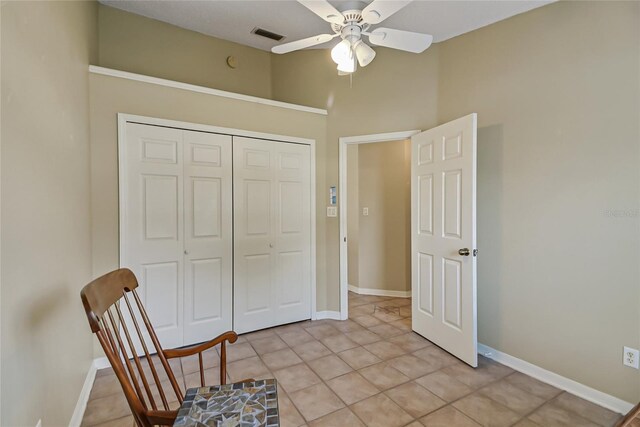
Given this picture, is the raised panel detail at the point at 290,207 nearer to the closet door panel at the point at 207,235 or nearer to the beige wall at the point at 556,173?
the closet door panel at the point at 207,235

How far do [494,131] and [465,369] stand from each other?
1.95 meters

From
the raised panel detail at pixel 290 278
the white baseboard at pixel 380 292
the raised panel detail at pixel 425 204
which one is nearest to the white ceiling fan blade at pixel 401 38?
the raised panel detail at pixel 425 204

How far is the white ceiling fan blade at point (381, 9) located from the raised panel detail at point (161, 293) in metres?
2.42

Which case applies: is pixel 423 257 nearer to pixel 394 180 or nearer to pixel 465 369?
pixel 465 369

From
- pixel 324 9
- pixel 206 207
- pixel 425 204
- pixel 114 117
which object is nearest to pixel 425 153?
pixel 425 204

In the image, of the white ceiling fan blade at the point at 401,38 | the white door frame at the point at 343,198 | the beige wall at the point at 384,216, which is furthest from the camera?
the beige wall at the point at 384,216

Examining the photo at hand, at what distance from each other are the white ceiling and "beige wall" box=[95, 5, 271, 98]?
12 centimetres

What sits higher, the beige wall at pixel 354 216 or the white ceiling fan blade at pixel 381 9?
the white ceiling fan blade at pixel 381 9

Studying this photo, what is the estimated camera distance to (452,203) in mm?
2594

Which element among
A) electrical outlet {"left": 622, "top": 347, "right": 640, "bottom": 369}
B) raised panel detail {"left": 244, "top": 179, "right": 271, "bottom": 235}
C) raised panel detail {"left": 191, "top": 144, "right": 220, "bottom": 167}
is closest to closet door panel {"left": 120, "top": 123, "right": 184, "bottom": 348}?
raised panel detail {"left": 191, "top": 144, "right": 220, "bottom": 167}

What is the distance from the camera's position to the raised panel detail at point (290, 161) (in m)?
3.20

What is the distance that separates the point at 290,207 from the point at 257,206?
366mm

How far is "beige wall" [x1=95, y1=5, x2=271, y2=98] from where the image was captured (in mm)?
2994

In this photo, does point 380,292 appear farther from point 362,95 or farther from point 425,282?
point 362,95
